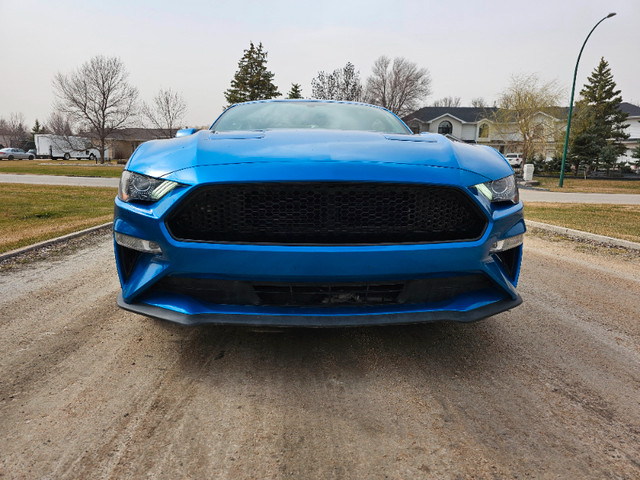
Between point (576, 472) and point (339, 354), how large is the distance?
111 centimetres

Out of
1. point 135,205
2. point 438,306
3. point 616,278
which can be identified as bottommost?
point 616,278

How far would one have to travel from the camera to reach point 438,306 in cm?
188

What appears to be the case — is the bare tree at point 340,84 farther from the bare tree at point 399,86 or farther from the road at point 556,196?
the road at point 556,196

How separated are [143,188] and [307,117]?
1632 millimetres

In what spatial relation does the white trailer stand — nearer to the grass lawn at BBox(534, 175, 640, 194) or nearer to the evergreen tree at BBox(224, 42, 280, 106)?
the evergreen tree at BBox(224, 42, 280, 106)

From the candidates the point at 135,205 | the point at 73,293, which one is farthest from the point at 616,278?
the point at 73,293

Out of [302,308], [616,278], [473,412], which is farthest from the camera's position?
[616,278]

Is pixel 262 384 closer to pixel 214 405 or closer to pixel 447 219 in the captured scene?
pixel 214 405

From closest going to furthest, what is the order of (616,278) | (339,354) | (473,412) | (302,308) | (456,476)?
(456,476) < (473,412) < (302,308) < (339,354) < (616,278)

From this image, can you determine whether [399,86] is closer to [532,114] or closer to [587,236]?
[532,114]

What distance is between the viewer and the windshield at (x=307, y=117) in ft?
9.87

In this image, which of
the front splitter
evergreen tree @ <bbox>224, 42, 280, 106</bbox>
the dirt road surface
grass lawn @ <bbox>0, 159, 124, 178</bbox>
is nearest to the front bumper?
the front splitter

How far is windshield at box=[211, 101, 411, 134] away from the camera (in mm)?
3010

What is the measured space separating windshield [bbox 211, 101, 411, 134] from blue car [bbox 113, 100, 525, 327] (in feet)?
3.63
